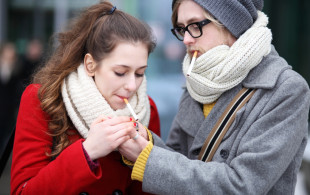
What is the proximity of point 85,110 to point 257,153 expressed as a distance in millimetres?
884

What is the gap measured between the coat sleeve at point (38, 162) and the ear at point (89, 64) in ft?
0.96

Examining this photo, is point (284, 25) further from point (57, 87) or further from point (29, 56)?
point (57, 87)

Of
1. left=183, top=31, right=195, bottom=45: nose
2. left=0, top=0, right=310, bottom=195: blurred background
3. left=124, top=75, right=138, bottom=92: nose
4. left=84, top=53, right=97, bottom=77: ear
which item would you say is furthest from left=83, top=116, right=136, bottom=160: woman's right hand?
left=0, top=0, right=310, bottom=195: blurred background

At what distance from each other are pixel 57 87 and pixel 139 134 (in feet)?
1.65

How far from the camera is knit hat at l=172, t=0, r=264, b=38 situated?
84.5 inches

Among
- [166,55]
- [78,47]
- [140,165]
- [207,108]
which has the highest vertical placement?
[78,47]

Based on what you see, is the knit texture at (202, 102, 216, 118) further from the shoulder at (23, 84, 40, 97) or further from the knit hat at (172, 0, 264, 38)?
the shoulder at (23, 84, 40, 97)

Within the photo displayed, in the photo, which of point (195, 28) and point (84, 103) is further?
point (195, 28)

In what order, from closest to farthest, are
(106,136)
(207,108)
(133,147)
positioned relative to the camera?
(106,136) < (133,147) < (207,108)

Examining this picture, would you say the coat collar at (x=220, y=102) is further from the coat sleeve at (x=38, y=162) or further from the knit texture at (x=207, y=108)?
the coat sleeve at (x=38, y=162)

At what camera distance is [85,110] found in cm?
206

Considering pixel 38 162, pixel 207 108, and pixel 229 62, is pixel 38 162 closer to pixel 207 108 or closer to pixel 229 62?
pixel 207 108

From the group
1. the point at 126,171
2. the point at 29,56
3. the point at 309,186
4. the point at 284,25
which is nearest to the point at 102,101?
the point at 126,171

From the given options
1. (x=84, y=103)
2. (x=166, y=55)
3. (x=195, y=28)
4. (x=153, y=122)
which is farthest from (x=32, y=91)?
(x=166, y=55)
